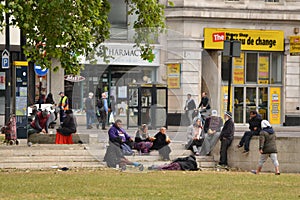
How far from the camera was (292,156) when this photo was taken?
25188mm

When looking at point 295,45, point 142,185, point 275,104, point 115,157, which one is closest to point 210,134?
point 115,157

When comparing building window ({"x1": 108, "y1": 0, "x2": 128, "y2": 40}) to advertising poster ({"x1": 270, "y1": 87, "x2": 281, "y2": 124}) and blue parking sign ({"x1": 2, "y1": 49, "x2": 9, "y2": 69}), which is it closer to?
advertising poster ({"x1": 270, "y1": 87, "x2": 281, "y2": 124})

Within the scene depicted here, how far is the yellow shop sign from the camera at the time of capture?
1650 inches

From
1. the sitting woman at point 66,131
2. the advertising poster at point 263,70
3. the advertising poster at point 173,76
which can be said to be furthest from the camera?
the advertising poster at point 263,70

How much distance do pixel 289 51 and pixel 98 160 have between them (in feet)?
67.8

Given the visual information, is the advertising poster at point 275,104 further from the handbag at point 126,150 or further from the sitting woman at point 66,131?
the handbag at point 126,150

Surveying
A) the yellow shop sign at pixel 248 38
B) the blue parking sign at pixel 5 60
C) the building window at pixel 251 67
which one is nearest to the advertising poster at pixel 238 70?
the building window at pixel 251 67

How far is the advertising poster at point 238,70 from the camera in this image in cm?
4312

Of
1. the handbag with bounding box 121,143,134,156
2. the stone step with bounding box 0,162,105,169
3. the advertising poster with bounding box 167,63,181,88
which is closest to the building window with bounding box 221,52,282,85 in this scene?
the advertising poster with bounding box 167,63,181,88

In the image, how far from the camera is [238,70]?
43250 millimetres

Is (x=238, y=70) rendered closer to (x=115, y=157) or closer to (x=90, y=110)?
(x=90, y=110)

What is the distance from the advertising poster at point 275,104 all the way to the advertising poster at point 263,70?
634mm

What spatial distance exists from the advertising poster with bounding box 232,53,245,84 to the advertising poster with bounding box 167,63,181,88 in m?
7.61

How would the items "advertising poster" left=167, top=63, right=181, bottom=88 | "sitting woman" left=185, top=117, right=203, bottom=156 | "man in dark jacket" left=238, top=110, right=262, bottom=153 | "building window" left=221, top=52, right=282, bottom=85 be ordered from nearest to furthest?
"man in dark jacket" left=238, top=110, right=262, bottom=153 → "sitting woman" left=185, top=117, right=203, bottom=156 → "advertising poster" left=167, top=63, right=181, bottom=88 → "building window" left=221, top=52, right=282, bottom=85
